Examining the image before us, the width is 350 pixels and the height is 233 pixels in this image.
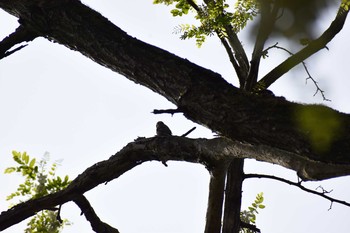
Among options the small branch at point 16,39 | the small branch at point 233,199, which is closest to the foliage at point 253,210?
the small branch at point 233,199

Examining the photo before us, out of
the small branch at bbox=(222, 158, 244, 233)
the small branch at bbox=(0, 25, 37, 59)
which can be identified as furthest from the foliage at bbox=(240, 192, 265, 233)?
the small branch at bbox=(0, 25, 37, 59)

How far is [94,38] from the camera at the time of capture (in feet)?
9.10

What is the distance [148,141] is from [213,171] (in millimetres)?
660

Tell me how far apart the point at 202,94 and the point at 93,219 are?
7.64 ft

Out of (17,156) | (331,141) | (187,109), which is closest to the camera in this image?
(331,141)

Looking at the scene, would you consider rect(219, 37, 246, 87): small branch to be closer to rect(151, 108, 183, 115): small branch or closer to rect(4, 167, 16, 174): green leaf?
rect(151, 108, 183, 115): small branch

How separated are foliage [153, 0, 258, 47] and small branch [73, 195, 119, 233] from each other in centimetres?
233

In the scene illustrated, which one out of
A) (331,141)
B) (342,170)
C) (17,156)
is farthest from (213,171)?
(17,156)

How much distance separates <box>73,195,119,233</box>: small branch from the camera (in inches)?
157

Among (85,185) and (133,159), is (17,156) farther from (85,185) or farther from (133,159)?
(133,159)

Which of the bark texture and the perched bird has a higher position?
the perched bird

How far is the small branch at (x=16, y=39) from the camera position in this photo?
3.08 meters

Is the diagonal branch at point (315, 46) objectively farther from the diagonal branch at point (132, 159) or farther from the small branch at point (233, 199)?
the diagonal branch at point (132, 159)

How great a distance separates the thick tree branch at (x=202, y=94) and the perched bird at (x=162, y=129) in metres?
1.09
